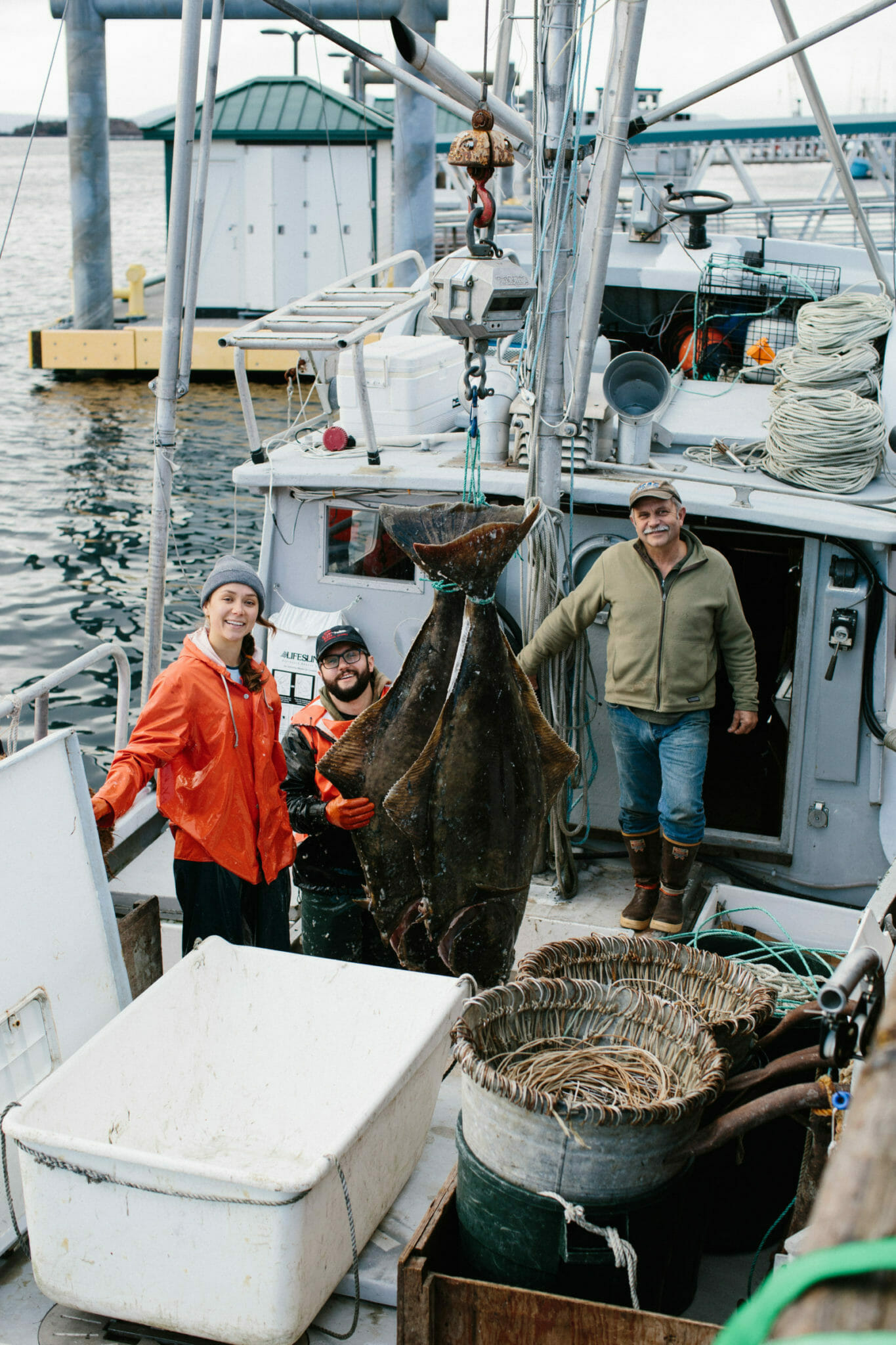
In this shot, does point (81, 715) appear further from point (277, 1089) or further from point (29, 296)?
point (29, 296)

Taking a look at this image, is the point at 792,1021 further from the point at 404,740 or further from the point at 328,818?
the point at 328,818

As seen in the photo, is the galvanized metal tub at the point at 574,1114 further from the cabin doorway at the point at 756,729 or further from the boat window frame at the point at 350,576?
the boat window frame at the point at 350,576

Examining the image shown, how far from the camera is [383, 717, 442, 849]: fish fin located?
336cm

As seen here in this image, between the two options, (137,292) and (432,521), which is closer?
(432,521)

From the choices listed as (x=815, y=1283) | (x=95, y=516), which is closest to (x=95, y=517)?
(x=95, y=516)

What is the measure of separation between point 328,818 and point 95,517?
14420 mm

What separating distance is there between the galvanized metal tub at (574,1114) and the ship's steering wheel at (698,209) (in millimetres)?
6725

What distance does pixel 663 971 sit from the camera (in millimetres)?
3607

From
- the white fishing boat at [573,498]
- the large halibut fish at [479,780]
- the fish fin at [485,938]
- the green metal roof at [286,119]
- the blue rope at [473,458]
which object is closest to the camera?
the large halibut fish at [479,780]

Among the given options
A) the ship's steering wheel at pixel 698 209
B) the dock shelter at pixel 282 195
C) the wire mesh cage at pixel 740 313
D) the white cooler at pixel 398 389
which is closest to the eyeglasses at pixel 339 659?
the white cooler at pixel 398 389

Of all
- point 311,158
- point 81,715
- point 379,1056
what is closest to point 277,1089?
point 379,1056

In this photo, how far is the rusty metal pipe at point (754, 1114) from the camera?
2898 millimetres

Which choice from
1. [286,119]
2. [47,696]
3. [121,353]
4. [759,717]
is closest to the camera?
[47,696]

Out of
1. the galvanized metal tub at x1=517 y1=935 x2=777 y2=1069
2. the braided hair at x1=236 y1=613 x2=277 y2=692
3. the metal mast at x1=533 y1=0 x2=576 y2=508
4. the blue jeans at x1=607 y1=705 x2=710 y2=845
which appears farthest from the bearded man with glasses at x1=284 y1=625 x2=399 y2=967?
the metal mast at x1=533 y1=0 x2=576 y2=508
